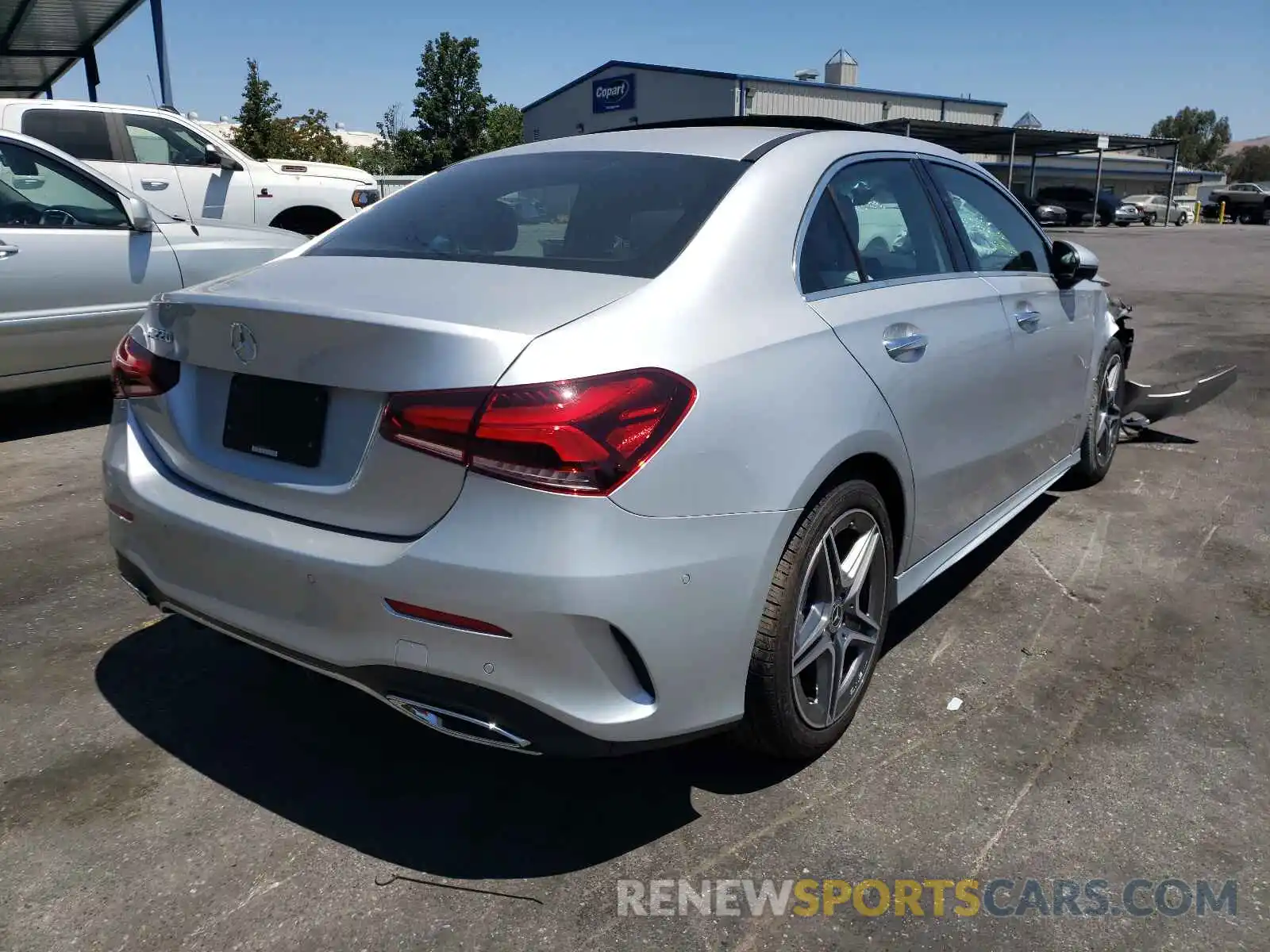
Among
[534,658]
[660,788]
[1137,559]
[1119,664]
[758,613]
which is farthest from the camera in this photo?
[1137,559]

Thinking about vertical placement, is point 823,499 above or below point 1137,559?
above

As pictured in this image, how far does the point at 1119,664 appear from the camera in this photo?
3402 millimetres

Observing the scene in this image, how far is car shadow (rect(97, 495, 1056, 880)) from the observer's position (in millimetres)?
2422

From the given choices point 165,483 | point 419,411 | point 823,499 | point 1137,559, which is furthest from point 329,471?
point 1137,559

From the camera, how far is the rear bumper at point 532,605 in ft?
6.52

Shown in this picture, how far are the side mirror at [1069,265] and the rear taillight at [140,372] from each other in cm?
350

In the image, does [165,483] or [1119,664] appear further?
[1119,664]

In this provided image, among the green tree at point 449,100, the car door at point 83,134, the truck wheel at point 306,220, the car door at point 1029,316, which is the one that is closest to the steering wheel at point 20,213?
the car door at point 83,134

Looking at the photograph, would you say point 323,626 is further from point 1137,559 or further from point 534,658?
point 1137,559

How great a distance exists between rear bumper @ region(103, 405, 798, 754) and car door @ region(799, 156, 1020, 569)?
28.5 inches

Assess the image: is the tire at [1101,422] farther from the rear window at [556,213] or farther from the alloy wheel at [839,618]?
the rear window at [556,213]

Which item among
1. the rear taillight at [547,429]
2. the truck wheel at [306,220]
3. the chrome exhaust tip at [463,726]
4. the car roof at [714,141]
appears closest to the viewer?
the rear taillight at [547,429]

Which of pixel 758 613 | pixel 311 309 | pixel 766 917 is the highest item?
pixel 311 309

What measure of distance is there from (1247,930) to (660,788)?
53.2 inches
